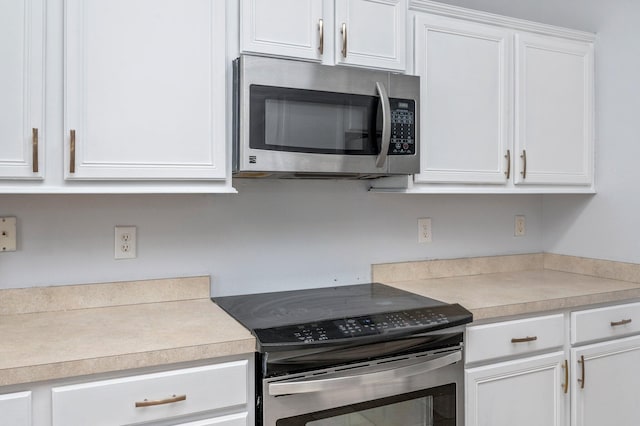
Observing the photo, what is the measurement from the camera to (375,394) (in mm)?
Result: 1564

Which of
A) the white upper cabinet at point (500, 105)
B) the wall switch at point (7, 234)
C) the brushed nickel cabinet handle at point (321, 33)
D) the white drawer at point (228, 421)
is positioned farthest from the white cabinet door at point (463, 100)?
the wall switch at point (7, 234)

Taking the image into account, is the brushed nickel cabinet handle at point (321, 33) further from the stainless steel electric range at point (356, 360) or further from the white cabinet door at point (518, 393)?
the white cabinet door at point (518, 393)

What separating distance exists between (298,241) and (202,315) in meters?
0.57

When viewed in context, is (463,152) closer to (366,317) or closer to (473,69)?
(473,69)

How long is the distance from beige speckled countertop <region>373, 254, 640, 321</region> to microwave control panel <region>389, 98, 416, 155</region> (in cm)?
59

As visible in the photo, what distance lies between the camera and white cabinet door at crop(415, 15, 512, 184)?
6.67 feet

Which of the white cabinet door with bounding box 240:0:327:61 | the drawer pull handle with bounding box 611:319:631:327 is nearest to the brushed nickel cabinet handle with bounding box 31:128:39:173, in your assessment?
the white cabinet door with bounding box 240:0:327:61

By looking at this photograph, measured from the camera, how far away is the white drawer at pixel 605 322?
2.02 metres

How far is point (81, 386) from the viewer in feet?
4.12

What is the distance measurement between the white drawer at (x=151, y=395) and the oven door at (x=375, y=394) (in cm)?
11

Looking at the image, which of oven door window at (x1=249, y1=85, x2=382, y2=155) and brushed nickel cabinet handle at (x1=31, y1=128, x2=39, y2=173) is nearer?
brushed nickel cabinet handle at (x1=31, y1=128, x2=39, y2=173)

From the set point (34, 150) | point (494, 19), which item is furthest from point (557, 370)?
point (34, 150)

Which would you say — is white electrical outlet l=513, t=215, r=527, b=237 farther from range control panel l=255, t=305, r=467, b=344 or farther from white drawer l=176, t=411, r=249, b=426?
white drawer l=176, t=411, r=249, b=426

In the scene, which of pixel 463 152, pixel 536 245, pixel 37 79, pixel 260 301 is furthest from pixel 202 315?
pixel 536 245
